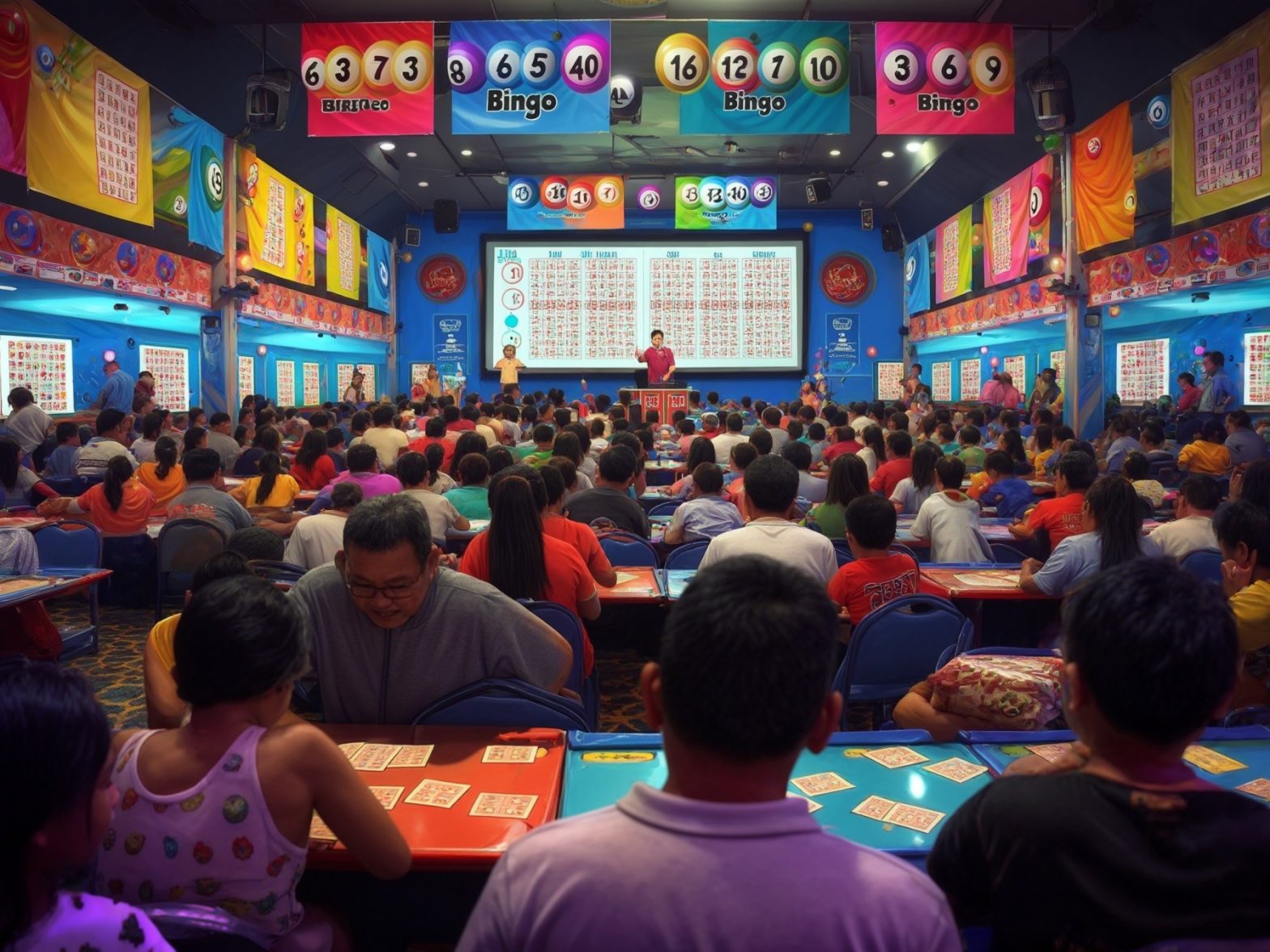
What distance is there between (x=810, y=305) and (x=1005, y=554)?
13.5 metres

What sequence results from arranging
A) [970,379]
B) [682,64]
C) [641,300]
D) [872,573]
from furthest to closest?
[641,300]
[970,379]
[682,64]
[872,573]

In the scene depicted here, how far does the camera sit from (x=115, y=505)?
5516 mm

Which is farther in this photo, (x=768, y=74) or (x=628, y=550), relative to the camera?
(x=768, y=74)

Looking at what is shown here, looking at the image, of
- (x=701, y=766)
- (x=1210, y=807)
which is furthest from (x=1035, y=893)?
(x=701, y=766)

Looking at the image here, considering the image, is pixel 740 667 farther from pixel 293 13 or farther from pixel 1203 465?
pixel 293 13

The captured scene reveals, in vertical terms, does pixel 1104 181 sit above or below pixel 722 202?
below

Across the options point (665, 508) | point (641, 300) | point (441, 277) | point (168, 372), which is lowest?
point (665, 508)

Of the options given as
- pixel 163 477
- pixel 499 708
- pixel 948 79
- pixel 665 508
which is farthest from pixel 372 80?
pixel 499 708

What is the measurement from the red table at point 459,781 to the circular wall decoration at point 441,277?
54.9 ft

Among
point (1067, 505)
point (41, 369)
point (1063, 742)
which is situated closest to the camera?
point (1063, 742)

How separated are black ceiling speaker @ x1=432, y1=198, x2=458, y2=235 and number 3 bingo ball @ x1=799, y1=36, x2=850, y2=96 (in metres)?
10.1

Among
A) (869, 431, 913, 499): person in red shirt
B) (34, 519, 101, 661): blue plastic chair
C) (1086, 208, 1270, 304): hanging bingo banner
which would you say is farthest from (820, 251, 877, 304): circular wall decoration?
(34, 519, 101, 661): blue plastic chair

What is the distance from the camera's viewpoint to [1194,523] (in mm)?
4125

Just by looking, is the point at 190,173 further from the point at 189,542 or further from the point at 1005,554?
the point at 1005,554
